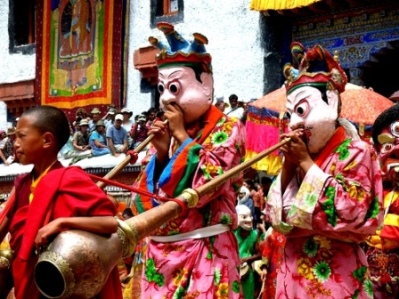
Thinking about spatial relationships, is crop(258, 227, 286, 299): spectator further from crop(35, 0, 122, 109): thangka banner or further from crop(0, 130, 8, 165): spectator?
crop(0, 130, 8, 165): spectator

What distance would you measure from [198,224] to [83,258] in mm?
1611

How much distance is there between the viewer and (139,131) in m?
13.0

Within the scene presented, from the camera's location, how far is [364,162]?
4391 millimetres

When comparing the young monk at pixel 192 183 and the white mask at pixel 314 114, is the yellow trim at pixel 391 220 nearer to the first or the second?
the white mask at pixel 314 114

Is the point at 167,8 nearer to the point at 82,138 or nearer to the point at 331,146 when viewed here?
the point at 82,138

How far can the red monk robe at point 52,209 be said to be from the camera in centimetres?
343

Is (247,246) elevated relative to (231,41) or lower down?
lower down

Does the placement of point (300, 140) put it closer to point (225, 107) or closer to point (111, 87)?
point (225, 107)

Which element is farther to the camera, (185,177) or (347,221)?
(185,177)

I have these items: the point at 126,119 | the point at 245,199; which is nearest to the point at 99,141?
the point at 126,119

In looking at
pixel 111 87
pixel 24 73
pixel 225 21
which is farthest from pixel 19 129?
pixel 24 73

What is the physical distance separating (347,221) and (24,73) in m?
14.6

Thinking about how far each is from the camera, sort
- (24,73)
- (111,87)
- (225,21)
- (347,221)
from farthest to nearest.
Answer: (24,73), (111,87), (225,21), (347,221)

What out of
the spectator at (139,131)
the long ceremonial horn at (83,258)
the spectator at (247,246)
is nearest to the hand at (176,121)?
the long ceremonial horn at (83,258)
